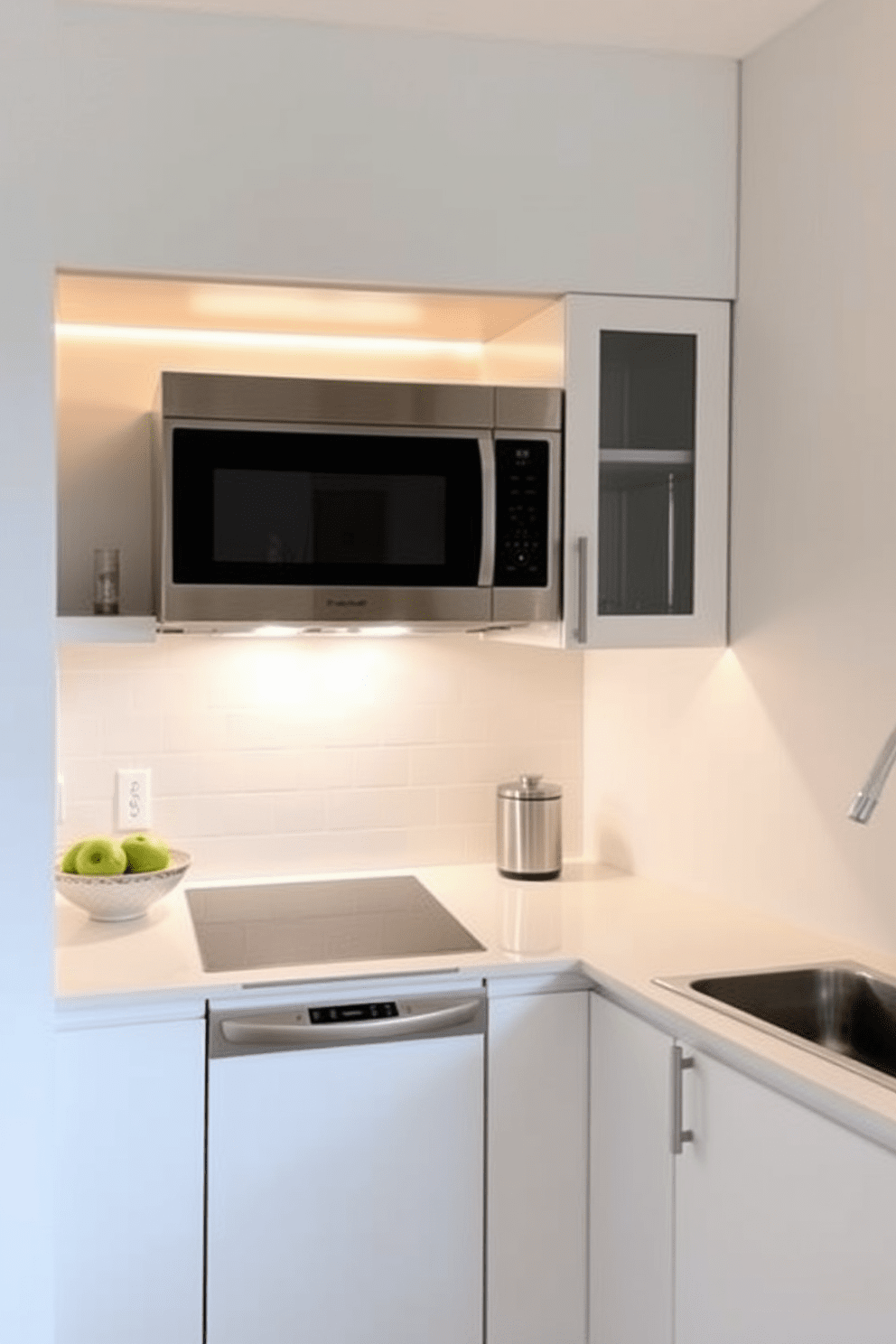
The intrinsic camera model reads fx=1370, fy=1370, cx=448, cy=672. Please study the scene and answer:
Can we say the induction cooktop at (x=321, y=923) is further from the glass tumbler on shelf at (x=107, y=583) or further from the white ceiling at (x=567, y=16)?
the white ceiling at (x=567, y=16)

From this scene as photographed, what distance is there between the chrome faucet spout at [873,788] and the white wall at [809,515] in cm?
24

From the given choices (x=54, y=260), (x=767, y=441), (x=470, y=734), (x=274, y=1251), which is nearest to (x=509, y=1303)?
(x=274, y=1251)

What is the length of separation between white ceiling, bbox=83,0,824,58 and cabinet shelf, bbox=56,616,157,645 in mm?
977

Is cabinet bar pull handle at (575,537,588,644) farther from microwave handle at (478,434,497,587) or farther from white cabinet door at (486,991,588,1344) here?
white cabinet door at (486,991,588,1344)

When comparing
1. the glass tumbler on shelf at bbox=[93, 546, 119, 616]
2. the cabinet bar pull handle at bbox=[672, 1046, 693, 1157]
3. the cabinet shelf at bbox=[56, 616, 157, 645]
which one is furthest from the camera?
the glass tumbler on shelf at bbox=[93, 546, 119, 616]

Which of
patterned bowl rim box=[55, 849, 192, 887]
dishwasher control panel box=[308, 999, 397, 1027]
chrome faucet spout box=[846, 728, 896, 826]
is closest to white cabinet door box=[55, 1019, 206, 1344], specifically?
dishwasher control panel box=[308, 999, 397, 1027]

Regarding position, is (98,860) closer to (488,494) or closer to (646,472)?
(488,494)

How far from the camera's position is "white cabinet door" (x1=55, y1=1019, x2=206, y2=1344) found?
1979 millimetres

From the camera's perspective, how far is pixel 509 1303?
2.17 m

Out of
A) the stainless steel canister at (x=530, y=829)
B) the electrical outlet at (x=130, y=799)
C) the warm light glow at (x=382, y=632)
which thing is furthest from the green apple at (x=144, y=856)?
the stainless steel canister at (x=530, y=829)

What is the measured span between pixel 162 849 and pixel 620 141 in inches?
57.9

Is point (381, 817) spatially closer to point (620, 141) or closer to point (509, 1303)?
point (509, 1303)

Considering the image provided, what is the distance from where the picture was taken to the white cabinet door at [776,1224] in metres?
1.54

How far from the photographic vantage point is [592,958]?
2.17m
